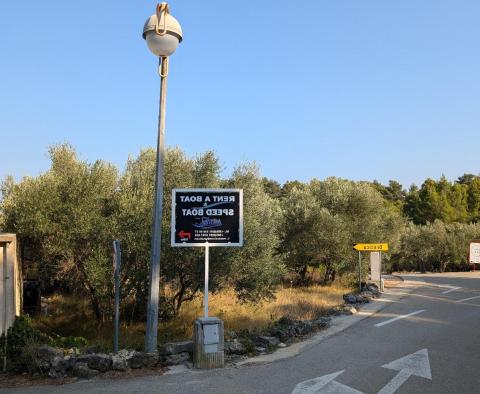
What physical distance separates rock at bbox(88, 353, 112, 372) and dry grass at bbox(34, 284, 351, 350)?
4823 mm

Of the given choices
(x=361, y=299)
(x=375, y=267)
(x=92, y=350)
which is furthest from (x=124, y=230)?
(x=375, y=267)

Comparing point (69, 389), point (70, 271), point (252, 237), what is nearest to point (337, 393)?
point (69, 389)

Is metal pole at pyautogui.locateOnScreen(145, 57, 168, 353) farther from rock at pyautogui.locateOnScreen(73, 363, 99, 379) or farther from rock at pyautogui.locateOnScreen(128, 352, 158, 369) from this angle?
rock at pyautogui.locateOnScreen(73, 363, 99, 379)

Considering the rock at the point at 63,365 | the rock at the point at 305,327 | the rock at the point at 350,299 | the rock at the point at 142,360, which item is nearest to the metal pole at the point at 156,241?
the rock at the point at 142,360

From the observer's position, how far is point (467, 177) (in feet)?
324

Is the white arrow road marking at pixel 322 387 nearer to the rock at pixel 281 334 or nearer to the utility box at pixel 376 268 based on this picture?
the rock at pixel 281 334

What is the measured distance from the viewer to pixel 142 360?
22.9 ft

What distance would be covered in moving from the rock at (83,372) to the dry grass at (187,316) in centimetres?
489

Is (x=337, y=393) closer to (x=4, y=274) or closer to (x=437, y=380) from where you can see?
(x=437, y=380)

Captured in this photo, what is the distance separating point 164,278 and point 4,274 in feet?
16.6

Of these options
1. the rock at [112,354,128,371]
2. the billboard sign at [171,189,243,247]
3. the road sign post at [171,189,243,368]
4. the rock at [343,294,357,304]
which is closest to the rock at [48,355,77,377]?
the rock at [112,354,128,371]

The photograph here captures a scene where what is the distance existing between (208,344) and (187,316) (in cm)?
808

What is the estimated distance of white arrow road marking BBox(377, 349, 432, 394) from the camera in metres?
6.18

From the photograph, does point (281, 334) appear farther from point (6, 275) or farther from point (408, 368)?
point (6, 275)
